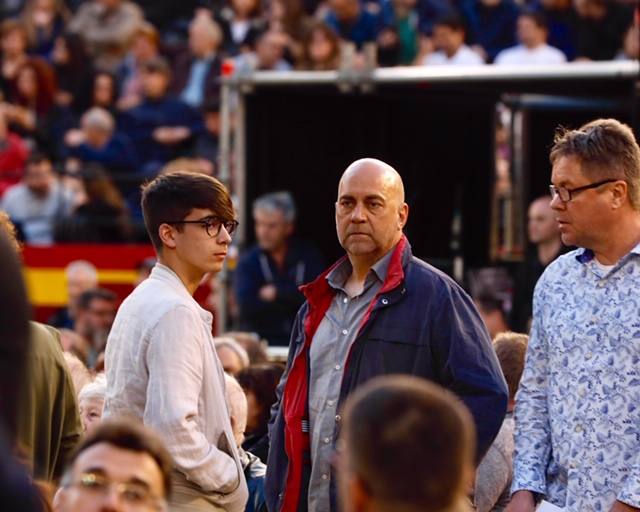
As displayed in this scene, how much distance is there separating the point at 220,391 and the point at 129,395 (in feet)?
1.00

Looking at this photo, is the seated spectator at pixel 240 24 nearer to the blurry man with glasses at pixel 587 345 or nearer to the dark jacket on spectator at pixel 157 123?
the dark jacket on spectator at pixel 157 123

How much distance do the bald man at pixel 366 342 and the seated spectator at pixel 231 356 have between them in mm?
2400

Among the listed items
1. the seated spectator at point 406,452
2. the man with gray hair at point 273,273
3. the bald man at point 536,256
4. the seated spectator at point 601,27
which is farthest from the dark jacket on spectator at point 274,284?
the seated spectator at point 406,452

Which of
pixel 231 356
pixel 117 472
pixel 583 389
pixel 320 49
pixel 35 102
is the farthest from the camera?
pixel 35 102

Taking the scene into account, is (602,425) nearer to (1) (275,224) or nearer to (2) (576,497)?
(2) (576,497)

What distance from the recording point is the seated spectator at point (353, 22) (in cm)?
1544

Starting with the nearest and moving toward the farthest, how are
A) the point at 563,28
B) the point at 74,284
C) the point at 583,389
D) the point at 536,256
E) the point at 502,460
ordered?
the point at 583,389
the point at 502,460
the point at 536,256
the point at 74,284
the point at 563,28

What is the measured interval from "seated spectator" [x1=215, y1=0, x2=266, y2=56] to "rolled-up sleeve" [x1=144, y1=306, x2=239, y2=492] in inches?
464

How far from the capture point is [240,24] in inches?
674

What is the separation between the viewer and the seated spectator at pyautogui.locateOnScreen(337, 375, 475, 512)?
9.91 feet

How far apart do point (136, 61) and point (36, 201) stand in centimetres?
365

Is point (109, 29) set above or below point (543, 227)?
above

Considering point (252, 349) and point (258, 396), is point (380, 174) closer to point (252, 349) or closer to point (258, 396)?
point (258, 396)

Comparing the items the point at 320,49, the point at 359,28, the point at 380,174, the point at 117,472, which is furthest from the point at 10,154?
the point at 117,472
